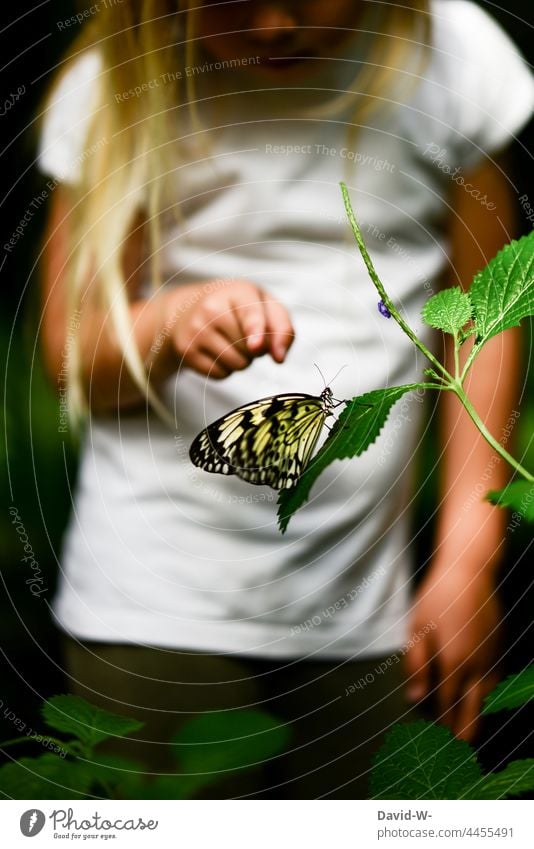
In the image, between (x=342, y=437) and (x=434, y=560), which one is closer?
(x=342, y=437)

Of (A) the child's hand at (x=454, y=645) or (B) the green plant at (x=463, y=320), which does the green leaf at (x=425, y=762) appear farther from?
(B) the green plant at (x=463, y=320)

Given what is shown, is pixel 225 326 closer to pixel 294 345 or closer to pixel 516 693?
pixel 294 345

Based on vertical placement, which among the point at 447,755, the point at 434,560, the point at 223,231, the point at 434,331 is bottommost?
the point at 447,755

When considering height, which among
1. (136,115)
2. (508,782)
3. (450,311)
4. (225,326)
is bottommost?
(508,782)

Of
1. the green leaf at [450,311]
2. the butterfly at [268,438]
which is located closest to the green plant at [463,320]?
the green leaf at [450,311]

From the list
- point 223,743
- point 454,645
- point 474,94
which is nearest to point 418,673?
point 454,645

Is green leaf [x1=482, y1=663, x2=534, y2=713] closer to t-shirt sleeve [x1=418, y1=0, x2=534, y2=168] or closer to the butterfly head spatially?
the butterfly head
